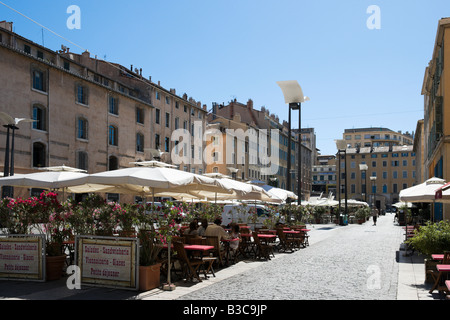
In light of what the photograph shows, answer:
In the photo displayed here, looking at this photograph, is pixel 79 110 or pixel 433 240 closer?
pixel 433 240

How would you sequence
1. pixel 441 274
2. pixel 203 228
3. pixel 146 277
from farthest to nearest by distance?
pixel 203 228 → pixel 146 277 → pixel 441 274

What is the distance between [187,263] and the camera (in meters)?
9.59

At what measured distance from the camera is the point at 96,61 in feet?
149

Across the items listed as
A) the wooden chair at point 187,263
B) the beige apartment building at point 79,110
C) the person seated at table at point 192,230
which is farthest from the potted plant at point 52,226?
the beige apartment building at point 79,110

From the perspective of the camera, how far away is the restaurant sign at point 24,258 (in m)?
9.37

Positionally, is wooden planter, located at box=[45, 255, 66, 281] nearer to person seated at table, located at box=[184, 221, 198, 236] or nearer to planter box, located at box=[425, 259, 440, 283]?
person seated at table, located at box=[184, 221, 198, 236]

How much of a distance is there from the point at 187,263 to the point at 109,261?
167 centimetres

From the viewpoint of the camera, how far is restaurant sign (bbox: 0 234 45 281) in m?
9.37

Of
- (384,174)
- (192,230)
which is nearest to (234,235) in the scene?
(192,230)

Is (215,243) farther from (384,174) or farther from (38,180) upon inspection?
Result: (384,174)

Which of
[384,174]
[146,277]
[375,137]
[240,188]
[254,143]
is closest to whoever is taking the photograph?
[146,277]

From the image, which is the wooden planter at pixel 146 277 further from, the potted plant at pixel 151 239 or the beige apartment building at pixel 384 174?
the beige apartment building at pixel 384 174

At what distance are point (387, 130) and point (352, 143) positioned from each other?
33.0ft
